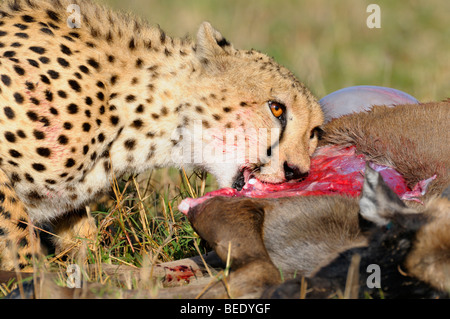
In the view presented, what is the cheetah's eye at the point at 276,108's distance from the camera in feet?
11.6

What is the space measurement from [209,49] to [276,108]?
49 cm

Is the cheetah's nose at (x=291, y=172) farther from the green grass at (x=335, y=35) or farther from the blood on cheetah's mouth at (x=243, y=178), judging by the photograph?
the green grass at (x=335, y=35)

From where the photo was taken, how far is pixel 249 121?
3.50 m

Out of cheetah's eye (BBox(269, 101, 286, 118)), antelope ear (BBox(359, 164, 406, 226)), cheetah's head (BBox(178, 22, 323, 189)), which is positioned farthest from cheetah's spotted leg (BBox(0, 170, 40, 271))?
antelope ear (BBox(359, 164, 406, 226))

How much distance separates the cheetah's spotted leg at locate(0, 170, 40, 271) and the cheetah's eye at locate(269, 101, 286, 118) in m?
1.34

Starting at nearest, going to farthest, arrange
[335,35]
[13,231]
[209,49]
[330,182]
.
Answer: [13,231] → [330,182] → [209,49] → [335,35]

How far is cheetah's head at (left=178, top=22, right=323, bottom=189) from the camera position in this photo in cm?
348

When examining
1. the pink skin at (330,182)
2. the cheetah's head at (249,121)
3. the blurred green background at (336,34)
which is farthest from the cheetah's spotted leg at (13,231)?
the blurred green background at (336,34)

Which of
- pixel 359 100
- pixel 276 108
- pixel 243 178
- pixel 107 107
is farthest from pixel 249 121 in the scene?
pixel 359 100

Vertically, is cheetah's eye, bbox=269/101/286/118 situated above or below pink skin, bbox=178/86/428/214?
above

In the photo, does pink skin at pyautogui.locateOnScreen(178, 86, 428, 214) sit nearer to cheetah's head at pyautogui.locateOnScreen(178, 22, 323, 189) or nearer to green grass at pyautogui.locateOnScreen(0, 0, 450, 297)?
cheetah's head at pyautogui.locateOnScreen(178, 22, 323, 189)

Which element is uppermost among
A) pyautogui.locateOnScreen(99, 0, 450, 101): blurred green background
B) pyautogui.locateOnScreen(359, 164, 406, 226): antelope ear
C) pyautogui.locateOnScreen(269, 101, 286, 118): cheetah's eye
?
pyautogui.locateOnScreen(99, 0, 450, 101): blurred green background

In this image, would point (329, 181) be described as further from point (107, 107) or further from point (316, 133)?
point (107, 107)
